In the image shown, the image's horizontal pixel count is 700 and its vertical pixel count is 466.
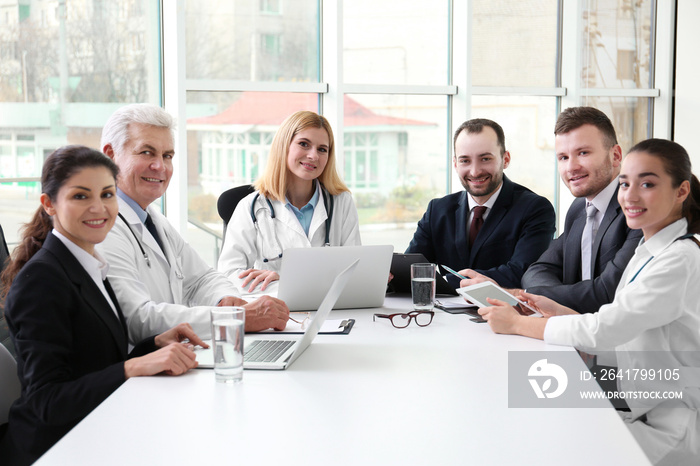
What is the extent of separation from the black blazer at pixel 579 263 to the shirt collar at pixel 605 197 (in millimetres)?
36

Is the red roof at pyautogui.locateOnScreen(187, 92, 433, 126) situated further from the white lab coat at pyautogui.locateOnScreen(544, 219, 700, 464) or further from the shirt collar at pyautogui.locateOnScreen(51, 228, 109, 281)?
the white lab coat at pyautogui.locateOnScreen(544, 219, 700, 464)

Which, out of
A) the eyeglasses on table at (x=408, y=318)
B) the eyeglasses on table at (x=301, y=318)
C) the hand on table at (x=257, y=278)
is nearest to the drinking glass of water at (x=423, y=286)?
the eyeglasses on table at (x=408, y=318)

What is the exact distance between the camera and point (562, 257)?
2.90 m

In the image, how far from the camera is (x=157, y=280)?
7.43ft

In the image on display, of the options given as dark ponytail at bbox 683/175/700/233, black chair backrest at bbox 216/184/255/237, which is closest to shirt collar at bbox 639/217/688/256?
dark ponytail at bbox 683/175/700/233

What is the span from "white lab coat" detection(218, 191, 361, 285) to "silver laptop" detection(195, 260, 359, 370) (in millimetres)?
1226

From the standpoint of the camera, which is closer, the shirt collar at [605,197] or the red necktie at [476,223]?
the shirt collar at [605,197]

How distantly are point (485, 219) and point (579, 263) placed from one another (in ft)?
1.96

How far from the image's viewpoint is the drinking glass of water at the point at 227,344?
150 cm

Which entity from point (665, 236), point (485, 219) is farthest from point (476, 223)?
point (665, 236)

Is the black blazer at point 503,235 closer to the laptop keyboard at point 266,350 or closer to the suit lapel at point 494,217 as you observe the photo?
the suit lapel at point 494,217

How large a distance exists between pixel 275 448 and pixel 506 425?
1.40 ft

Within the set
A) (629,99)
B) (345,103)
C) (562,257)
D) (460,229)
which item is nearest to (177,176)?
(345,103)

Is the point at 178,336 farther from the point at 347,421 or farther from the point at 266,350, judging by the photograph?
the point at 347,421
